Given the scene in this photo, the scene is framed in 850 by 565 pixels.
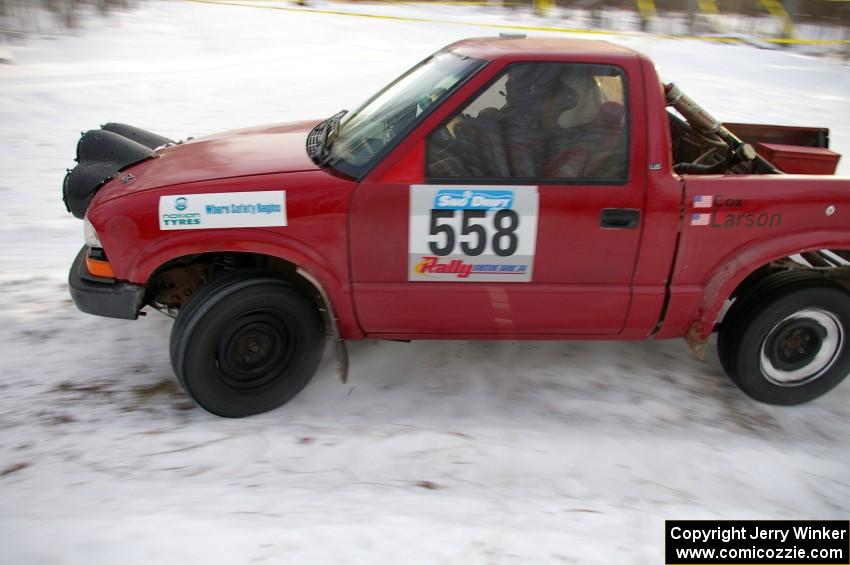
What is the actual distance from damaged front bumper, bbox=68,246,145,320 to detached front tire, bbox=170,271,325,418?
23 centimetres

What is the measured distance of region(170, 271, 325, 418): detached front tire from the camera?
316 cm

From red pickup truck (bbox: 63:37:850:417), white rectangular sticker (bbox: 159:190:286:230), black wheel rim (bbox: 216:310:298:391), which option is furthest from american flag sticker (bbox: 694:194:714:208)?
black wheel rim (bbox: 216:310:298:391)

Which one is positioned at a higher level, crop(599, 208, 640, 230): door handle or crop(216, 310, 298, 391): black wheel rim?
crop(599, 208, 640, 230): door handle

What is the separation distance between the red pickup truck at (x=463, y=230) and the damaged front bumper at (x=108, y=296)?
10 millimetres

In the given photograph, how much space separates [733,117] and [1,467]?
951cm

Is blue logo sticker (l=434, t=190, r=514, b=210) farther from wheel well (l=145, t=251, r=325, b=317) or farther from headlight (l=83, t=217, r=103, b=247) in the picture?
headlight (l=83, t=217, r=103, b=247)

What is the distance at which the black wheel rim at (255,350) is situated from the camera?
3.24 metres

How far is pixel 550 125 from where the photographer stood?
3.17 metres

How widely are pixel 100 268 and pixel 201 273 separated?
48cm

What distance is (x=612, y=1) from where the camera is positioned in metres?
17.3

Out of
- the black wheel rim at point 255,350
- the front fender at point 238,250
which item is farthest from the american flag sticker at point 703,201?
the black wheel rim at point 255,350

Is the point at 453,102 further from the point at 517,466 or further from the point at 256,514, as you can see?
the point at 256,514
